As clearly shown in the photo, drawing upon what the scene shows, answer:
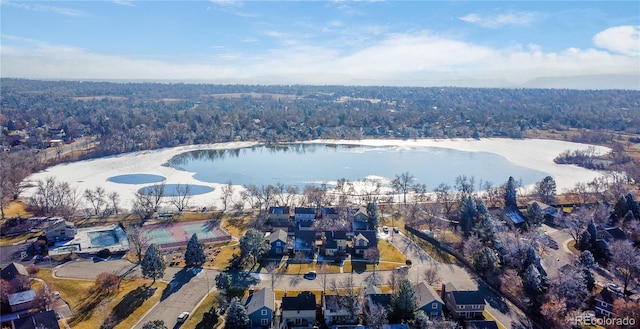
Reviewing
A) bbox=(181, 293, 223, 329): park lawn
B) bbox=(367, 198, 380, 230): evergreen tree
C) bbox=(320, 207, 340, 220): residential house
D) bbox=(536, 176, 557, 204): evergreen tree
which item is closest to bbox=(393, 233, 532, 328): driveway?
bbox=(367, 198, 380, 230): evergreen tree

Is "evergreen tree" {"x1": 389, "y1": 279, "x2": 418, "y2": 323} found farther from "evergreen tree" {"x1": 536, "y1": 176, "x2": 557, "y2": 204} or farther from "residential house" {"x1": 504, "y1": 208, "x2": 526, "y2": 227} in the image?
"evergreen tree" {"x1": 536, "y1": 176, "x2": 557, "y2": 204}

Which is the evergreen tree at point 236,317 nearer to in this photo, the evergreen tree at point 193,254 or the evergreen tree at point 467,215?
the evergreen tree at point 193,254

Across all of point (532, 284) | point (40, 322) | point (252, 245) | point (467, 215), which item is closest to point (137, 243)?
point (252, 245)

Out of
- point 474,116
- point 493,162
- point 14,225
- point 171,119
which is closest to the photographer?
point 14,225

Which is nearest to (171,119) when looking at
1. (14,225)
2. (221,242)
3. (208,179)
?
(208,179)

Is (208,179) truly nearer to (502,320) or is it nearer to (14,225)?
(14,225)
